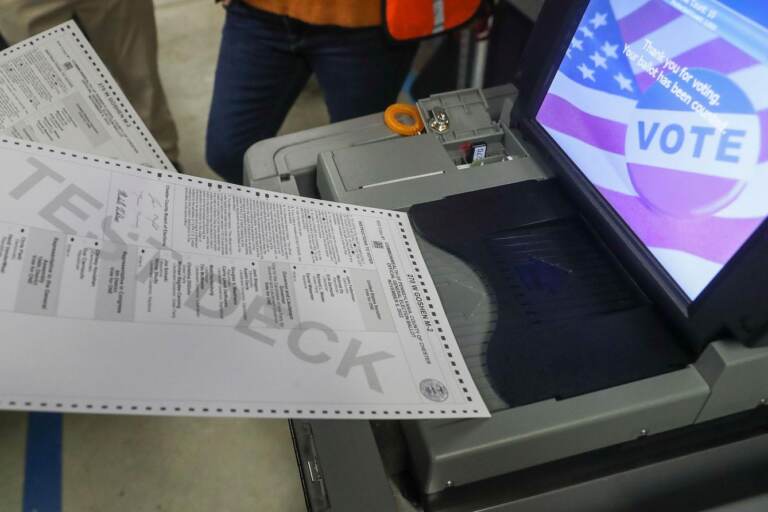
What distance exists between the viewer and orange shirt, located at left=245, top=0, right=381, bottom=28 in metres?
0.97

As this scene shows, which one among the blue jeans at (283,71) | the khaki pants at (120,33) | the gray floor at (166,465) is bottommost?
the gray floor at (166,465)

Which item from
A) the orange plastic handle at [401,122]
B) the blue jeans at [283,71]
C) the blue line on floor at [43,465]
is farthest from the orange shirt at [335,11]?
the blue line on floor at [43,465]

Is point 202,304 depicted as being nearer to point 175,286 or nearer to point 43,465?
point 175,286

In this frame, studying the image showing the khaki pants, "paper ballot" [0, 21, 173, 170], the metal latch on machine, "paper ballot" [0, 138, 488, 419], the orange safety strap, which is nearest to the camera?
"paper ballot" [0, 138, 488, 419]

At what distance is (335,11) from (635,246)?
60 cm

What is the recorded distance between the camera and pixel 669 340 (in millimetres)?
568

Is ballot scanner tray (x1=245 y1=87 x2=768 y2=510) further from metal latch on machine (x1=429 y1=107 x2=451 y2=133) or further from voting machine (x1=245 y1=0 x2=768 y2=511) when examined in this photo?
metal latch on machine (x1=429 y1=107 x2=451 y2=133)

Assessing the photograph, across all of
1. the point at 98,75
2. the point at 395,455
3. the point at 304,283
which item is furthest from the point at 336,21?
the point at 395,455

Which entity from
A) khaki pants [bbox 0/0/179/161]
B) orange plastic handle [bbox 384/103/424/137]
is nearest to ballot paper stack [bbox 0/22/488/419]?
orange plastic handle [bbox 384/103/424/137]

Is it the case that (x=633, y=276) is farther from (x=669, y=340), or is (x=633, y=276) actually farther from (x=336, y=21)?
(x=336, y=21)

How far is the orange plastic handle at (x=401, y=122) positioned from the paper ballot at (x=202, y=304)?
17cm

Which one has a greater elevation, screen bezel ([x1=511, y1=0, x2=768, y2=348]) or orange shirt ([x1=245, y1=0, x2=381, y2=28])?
screen bezel ([x1=511, y1=0, x2=768, y2=348])

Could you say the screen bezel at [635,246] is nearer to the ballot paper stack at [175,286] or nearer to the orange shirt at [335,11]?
the ballot paper stack at [175,286]

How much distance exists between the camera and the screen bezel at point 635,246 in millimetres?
479
